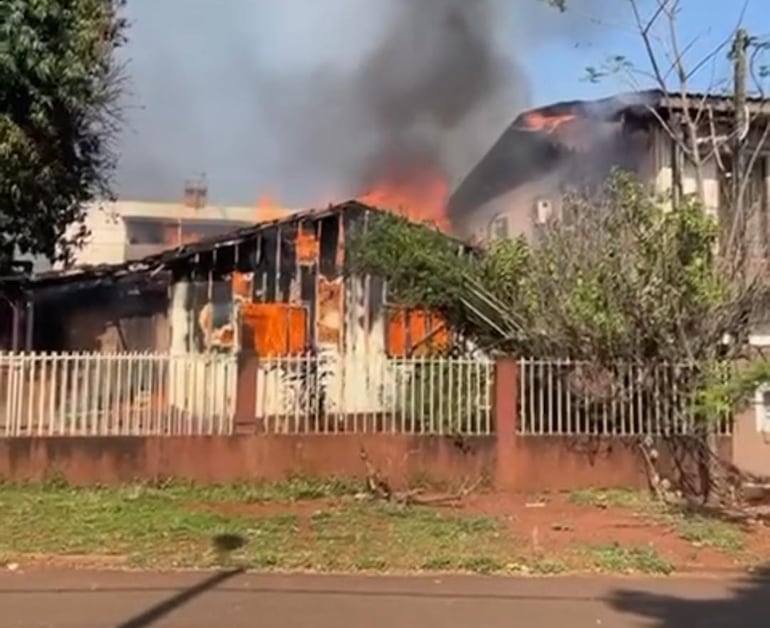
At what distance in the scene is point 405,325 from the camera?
16469mm

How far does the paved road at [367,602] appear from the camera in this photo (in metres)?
6.48

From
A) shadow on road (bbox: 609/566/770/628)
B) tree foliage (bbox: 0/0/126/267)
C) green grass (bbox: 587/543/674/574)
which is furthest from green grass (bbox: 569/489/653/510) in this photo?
tree foliage (bbox: 0/0/126/267)

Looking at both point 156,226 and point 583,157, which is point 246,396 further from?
point 156,226

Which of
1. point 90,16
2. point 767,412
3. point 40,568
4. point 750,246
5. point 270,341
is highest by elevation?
point 90,16

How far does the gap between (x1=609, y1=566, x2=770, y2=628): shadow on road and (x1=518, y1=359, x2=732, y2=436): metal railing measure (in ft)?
15.0

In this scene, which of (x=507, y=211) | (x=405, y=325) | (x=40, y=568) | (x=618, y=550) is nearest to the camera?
(x=40, y=568)

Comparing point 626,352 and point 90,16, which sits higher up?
point 90,16

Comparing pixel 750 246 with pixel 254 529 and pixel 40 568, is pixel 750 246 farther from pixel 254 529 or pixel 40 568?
pixel 40 568

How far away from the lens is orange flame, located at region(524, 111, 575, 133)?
62.2 ft

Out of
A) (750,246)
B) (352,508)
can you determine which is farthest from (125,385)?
(750,246)

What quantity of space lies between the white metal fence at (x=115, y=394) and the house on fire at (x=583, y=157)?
5.68 m

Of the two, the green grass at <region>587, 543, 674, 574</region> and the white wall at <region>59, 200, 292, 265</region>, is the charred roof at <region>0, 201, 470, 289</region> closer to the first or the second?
the green grass at <region>587, 543, 674, 574</region>

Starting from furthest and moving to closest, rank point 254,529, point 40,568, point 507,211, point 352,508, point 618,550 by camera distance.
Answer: point 507,211 < point 352,508 < point 254,529 < point 618,550 < point 40,568

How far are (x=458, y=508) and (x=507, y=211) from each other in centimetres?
1028
